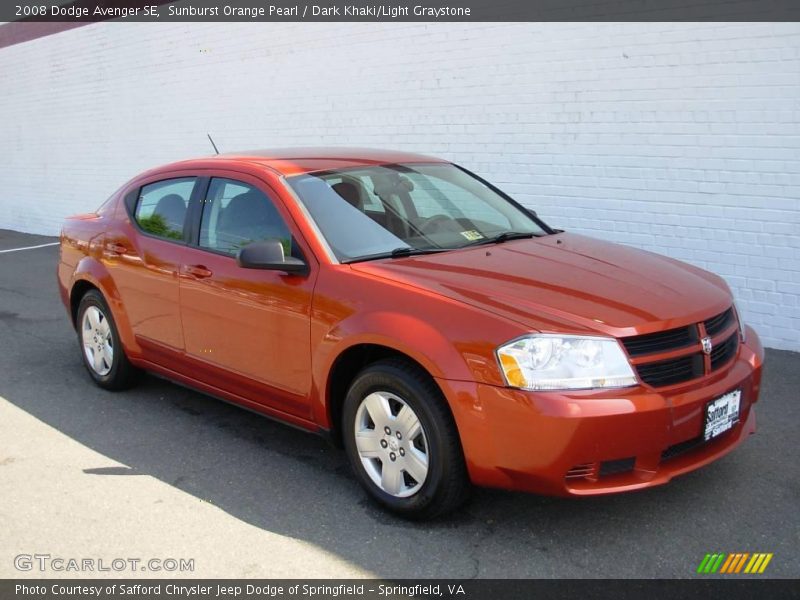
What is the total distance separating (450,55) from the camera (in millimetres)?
8680

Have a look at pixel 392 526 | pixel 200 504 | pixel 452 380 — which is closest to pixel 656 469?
pixel 452 380

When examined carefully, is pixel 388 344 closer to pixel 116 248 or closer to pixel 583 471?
pixel 583 471

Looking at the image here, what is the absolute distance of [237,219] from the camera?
475cm

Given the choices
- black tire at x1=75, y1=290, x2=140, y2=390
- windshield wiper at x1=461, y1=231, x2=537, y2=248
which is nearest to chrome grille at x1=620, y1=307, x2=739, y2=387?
windshield wiper at x1=461, y1=231, x2=537, y2=248

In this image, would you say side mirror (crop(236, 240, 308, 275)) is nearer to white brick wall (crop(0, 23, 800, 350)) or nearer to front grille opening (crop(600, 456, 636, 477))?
front grille opening (crop(600, 456, 636, 477))

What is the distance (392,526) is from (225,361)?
4.62ft

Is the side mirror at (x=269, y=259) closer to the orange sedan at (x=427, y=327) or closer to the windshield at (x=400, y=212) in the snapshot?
the orange sedan at (x=427, y=327)

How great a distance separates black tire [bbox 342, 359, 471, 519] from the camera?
3.60 metres

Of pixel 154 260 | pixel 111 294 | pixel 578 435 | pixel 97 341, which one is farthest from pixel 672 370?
pixel 97 341

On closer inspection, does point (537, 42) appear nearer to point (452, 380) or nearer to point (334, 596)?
point (452, 380)

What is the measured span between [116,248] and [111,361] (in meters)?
0.78

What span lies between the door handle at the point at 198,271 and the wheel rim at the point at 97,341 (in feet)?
3.88

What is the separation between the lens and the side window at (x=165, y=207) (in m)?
5.14

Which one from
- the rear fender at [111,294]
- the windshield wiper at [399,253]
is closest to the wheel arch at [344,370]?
the windshield wiper at [399,253]
